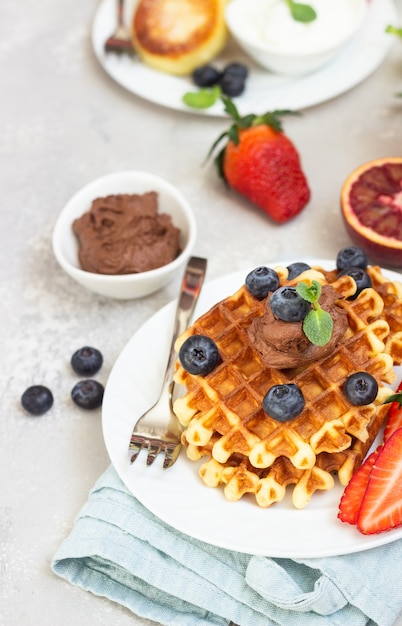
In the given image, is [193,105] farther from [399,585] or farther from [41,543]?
[399,585]

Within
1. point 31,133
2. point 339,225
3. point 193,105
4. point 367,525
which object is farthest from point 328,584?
point 31,133

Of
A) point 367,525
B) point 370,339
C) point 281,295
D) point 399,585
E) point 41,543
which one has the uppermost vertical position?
point 281,295

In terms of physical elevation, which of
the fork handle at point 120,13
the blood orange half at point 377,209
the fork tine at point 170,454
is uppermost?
the blood orange half at point 377,209

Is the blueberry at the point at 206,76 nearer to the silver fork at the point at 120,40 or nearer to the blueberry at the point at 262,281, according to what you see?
the silver fork at the point at 120,40

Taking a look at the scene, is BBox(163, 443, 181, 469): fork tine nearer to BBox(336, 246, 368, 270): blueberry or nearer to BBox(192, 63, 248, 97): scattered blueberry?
BBox(336, 246, 368, 270): blueberry

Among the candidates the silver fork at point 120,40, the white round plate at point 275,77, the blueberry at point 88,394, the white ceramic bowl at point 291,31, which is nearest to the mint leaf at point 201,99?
the white round plate at point 275,77

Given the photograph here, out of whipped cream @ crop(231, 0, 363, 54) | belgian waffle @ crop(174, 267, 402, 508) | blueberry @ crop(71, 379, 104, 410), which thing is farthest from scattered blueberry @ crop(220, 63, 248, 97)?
blueberry @ crop(71, 379, 104, 410)
